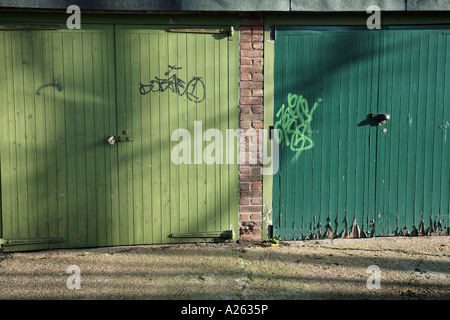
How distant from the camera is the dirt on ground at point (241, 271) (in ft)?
11.1

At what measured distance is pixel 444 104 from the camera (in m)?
4.59

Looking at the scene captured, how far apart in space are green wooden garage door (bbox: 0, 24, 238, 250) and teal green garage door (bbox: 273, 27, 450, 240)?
0.66 meters

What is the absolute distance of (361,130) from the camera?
14.9 feet

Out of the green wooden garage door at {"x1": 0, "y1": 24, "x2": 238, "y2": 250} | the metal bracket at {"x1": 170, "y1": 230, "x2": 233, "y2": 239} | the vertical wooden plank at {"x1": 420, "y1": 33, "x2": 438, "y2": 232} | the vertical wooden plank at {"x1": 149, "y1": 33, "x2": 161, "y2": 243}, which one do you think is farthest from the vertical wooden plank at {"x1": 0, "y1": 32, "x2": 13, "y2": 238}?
the vertical wooden plank at {"x1": 420, "y1": 33, "x2": 438, "y2": 232}

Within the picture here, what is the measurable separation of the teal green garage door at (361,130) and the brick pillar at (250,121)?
189 millimetres

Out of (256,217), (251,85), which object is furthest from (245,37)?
(256,217)

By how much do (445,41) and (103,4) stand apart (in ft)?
11.6

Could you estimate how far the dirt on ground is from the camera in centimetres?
339

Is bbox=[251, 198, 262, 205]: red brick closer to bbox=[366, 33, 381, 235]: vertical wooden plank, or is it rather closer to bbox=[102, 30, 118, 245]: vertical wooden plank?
bbox=[366, 33, 381, 235]: vertical wooden plank

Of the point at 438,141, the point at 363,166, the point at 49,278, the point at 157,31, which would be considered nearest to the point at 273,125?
the point at 363,166

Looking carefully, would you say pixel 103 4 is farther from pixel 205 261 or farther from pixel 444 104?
pixel 444 104

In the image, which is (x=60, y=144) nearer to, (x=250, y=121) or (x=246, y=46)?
(x=250, y=121)

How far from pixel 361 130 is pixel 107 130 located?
2.66m

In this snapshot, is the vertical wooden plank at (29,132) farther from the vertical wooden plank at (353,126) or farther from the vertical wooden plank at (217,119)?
the vertical wooden plank at (353,126)
